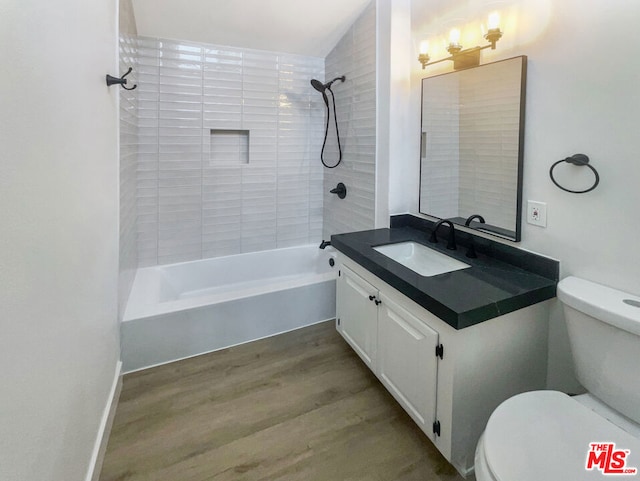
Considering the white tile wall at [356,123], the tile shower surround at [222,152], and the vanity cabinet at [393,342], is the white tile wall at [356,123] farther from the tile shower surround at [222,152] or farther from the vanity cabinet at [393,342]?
the vanity cabinet at [393,342]

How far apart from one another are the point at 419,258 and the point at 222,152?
77.4 inches

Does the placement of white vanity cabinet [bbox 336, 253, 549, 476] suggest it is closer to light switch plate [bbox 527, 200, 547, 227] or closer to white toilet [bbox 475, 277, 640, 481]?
white toilet [bbox 475, 277, 640, 481]

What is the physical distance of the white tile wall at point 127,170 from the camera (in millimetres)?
2010

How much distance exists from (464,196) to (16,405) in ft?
6.69

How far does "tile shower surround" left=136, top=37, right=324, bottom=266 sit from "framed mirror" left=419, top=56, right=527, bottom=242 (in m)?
1.37

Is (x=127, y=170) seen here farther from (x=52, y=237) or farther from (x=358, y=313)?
(x=358, y=313)

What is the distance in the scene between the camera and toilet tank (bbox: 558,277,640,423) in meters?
1.11

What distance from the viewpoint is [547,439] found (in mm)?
1007

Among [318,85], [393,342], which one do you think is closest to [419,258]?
[393,342]

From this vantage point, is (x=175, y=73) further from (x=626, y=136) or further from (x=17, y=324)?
(x=626, y=136)

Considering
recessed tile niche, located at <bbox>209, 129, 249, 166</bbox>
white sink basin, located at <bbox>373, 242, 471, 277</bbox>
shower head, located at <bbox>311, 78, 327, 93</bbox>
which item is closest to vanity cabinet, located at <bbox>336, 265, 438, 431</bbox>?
white sink basin, located at <bbox>373, 242, 471, 277</bbox>

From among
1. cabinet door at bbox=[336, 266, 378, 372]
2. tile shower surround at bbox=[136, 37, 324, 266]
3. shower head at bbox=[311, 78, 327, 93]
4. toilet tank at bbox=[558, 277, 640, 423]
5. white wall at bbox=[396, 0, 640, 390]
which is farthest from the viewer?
shower head at bbox=[311, 78, 327, 93]

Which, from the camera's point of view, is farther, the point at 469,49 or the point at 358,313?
the point at 358,313

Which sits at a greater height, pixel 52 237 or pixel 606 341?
pixel 52 237
